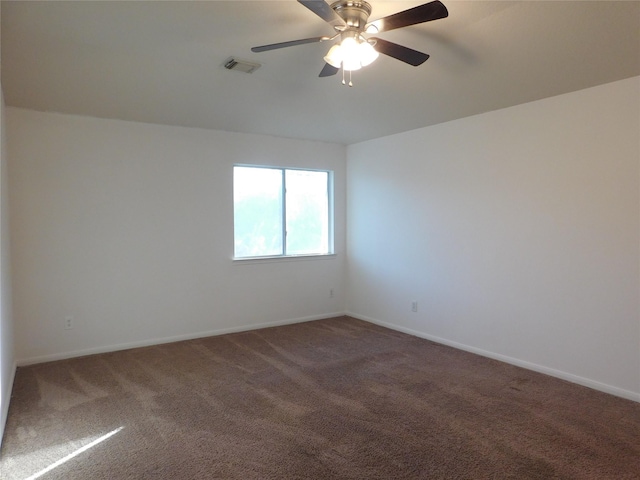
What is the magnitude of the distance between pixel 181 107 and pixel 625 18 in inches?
136

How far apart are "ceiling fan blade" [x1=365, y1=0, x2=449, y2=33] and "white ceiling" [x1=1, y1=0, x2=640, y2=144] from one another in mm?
274

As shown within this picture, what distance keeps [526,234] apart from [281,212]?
9.37 feet

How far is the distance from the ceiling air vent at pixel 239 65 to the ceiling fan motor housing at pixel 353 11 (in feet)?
3.34

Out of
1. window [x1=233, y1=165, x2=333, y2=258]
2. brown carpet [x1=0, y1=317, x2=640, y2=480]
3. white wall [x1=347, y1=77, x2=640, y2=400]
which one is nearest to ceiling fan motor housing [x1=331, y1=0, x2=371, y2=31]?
white wall [x1=347, y1=77, x2=640, y2=400]

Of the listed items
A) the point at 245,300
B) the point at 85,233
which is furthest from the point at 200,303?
the point at 85,233

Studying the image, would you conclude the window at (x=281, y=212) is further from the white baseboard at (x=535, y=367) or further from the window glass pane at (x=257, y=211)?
the white baseboard at (x=535, y=367)

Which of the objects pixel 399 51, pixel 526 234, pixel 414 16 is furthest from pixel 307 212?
pixel 414 16

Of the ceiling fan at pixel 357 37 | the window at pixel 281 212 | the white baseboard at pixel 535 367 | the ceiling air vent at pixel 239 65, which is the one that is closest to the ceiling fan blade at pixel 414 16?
the ceiling fan at pixel 357 37

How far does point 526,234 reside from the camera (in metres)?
3.64

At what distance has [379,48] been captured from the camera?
2.32 m

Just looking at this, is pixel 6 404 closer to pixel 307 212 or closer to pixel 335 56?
pixel 335 56

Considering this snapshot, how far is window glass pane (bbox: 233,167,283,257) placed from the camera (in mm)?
4926

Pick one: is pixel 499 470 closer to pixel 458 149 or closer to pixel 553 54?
pixel 553 54

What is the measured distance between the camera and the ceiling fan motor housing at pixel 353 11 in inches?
85.0
